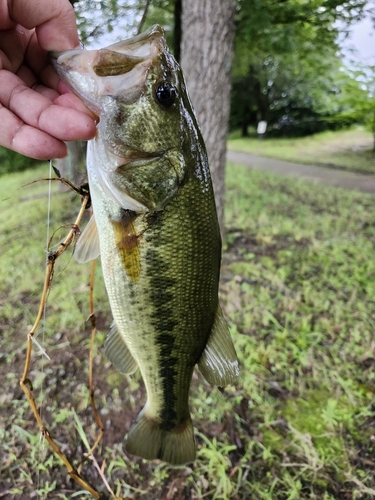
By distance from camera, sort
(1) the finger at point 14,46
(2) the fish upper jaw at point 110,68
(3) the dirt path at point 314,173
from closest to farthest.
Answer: (2) the fish upper jaw at point 110,68, (1) the finger at point 14,46, (3) the dirt path at point 314,173

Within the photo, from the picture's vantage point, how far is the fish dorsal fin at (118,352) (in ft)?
5.04

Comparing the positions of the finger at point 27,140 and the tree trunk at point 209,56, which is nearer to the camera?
the finger at point 27,140

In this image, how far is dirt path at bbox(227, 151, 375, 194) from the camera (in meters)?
8.40

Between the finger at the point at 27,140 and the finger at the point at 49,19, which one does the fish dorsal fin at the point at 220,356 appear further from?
the finger at the point at 49,19

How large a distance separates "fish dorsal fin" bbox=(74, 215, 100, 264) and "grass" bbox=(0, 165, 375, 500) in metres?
0.09

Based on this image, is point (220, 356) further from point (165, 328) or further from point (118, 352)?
point (118, 352)

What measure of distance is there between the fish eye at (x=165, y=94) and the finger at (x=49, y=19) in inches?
18.2

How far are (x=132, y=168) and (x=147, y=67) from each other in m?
0.31

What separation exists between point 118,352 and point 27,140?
2.86 ft

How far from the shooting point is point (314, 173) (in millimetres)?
9703

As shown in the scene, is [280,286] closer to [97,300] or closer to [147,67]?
[97,300]

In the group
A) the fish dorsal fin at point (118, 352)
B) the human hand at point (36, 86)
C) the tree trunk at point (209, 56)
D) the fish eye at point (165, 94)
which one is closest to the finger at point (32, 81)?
the human hand at point (36, 86)

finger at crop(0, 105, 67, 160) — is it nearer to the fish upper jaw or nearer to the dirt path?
the fish upper jaw

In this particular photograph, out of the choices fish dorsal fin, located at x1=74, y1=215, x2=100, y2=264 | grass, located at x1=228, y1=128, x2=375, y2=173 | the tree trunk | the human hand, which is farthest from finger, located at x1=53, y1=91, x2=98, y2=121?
grass, located at x1=228, y1=128, x2=375, y2=173
